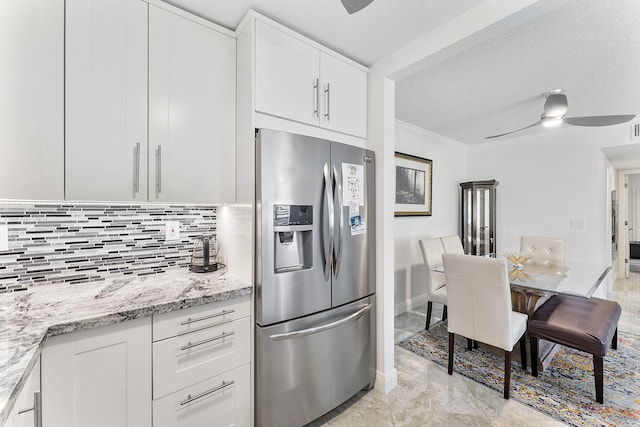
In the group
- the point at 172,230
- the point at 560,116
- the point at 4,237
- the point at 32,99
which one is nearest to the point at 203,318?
the point at 172,230

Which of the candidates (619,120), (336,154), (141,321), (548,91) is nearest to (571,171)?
(619,120)

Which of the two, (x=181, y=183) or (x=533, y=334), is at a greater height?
(x=181, y=183)

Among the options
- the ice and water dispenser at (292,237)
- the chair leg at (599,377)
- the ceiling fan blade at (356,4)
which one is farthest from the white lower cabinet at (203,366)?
the chair leg at (599,377)

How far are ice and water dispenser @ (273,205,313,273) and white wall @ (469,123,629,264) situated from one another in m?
4.11

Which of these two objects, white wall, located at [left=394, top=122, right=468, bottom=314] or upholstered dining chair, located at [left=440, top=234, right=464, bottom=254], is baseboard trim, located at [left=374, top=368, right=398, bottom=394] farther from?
upholstered dining chair, located at [left=440, top=234, right=464, bottom=254]

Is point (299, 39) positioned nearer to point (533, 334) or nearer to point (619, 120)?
point (533, 334)

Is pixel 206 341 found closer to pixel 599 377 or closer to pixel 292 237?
pixel 292 237

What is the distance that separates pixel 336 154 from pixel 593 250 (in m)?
4.11

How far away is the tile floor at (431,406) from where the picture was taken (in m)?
1.75

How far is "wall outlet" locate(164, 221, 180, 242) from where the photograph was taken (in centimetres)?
187

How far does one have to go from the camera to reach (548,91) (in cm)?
262

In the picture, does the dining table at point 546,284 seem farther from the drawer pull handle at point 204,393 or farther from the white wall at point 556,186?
the drawer pull handle at point 204,393

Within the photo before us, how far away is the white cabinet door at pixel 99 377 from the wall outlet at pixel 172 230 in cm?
77

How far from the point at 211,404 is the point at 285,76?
5.84ft
